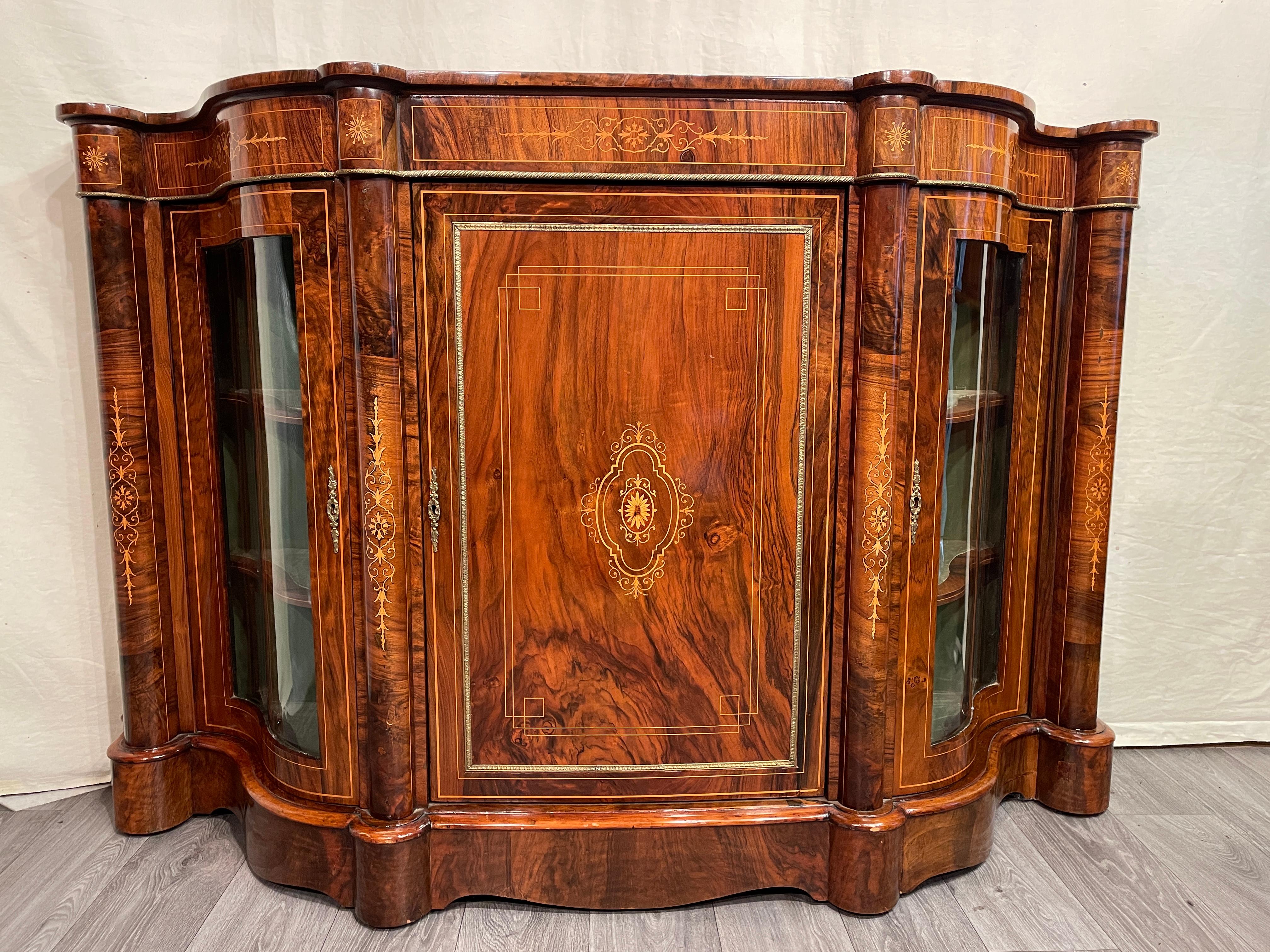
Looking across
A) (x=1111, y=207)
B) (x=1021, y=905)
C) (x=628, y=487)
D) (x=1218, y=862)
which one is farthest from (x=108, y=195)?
(x=1218, y=862)

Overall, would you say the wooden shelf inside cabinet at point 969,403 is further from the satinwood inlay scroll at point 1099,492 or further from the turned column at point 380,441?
the turned column at point 380,441

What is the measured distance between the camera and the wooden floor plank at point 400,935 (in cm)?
172

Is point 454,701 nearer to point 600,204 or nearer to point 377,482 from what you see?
point 377,482

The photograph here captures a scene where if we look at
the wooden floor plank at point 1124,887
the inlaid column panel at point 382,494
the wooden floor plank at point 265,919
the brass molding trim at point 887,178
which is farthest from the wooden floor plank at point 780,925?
the brass molding trim at point 887,178

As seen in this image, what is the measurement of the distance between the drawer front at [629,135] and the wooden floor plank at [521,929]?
1444 mm

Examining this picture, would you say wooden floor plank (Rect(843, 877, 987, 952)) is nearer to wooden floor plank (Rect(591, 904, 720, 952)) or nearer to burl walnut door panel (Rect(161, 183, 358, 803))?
wooden floor plank (Rect(591, 904, 720, 952))

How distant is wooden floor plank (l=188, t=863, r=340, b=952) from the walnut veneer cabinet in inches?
2.0

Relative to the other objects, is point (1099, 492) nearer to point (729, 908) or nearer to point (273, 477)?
point (729, 908)

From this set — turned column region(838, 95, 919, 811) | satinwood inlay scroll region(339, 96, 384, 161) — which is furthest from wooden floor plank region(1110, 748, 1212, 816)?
satinwood inlay scroll region(339, 96, 384, 161)

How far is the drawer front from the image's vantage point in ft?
5.34

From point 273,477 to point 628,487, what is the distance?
0.74 metres

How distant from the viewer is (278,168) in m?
1.68

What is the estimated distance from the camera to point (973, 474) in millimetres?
1995

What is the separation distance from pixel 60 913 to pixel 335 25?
2.07 metres
